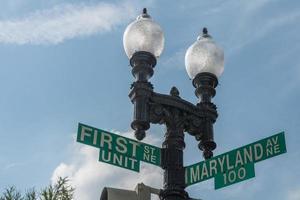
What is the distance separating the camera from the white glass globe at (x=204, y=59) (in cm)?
768

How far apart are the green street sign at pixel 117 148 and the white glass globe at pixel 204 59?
5.17 ft

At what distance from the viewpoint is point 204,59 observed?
7.68 m

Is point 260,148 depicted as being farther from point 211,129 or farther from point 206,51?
point 206,51

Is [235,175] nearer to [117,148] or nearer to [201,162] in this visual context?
[201,162]

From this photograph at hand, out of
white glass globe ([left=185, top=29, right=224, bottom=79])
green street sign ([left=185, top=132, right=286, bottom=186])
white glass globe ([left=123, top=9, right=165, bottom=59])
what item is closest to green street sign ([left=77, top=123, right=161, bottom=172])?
green street sign ([left=185, top=132, right=286, bottom=186])

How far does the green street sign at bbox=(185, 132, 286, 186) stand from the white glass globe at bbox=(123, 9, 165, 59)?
166 centimetres

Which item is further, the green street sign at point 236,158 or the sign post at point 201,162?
the green street sign at point 236,158

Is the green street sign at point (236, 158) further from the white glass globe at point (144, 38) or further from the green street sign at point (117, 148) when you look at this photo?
the white glass globe at point (144, 38)

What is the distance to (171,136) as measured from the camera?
6.90 metres

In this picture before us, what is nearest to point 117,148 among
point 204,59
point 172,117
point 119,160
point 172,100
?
point 119,160

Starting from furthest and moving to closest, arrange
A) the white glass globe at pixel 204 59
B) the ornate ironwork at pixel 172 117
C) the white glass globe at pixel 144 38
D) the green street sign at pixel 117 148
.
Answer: the white glass globe at pixel 204 59
the white glass globe at pixel 144 38
the ornate ironwork at pixel 172 117
the green street sign at pixel 117 148

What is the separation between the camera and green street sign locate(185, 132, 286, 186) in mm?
6707

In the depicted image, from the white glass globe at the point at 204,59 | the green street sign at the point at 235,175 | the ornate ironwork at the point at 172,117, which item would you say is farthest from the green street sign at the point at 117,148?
the white glass globe at the point at 204,59

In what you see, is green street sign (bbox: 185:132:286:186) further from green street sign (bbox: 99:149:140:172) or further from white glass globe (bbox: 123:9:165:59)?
white glass globe (bbox: 123:9:165:59)
